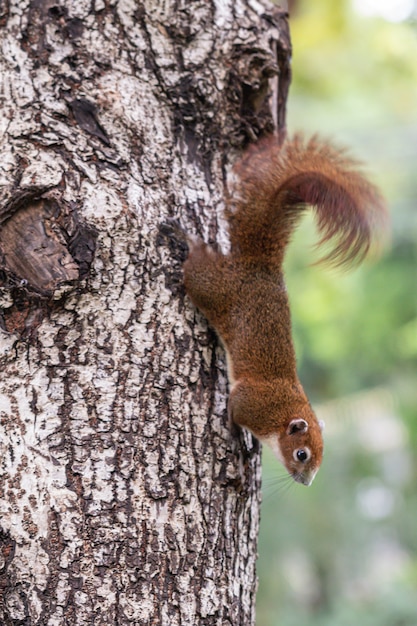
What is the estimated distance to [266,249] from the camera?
208 centimetres

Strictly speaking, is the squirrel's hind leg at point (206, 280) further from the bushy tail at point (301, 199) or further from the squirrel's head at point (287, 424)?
the squirrel's head at point (287, 424)

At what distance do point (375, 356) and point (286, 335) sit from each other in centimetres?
283

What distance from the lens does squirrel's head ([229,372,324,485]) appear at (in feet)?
6.98

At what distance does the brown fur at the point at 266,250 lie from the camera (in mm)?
1921

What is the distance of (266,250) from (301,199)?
0.17 metres

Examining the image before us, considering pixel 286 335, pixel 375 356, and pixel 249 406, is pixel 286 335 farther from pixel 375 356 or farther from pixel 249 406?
pixel 375 356

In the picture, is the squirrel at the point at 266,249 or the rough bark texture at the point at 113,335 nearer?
the rough bark texture at the point at 113,335

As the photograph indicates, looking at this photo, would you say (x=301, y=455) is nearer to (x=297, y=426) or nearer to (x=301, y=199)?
(x=297, y=426)

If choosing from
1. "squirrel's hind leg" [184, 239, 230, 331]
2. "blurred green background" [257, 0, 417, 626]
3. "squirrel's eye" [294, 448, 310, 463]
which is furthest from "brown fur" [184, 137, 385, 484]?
"blurred green background" [257, 0, 417, 626]

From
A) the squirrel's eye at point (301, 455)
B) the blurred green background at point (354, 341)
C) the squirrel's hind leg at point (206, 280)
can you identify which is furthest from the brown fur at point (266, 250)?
the blurred green background at point (354, 341)

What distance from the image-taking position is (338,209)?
1.95 m

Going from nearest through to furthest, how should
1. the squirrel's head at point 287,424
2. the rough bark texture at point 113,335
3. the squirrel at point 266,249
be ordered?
the rough bark texture at point 113,335, the squirrel at point 266,249, the squirrel's head at point 287,424

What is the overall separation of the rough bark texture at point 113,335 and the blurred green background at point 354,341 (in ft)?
5.49

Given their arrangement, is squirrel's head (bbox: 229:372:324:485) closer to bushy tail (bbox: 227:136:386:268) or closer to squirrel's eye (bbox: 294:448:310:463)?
squirrel's eye (bbox: 294:448:310:463)
